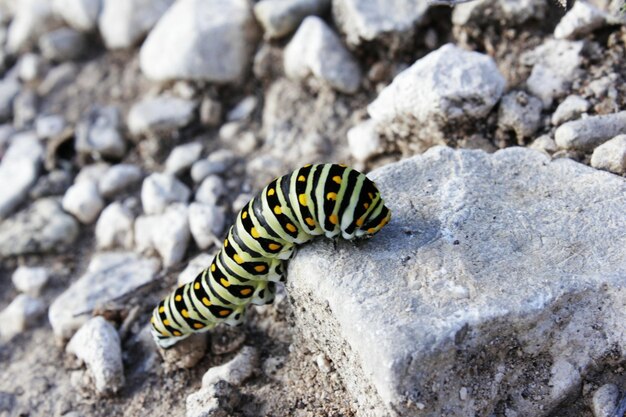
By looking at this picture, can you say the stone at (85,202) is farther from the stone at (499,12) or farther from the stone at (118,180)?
the stone at (499,12)

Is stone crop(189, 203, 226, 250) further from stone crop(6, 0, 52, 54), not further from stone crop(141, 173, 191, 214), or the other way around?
stone crop(6, 0, 52, 54)

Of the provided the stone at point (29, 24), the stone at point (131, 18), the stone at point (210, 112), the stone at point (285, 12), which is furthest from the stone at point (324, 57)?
the stone at point (29, 24)

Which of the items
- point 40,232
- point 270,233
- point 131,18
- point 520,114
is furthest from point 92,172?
point 520,114

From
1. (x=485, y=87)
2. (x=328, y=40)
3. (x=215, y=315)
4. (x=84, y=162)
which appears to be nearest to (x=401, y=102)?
(x=485, y=87)

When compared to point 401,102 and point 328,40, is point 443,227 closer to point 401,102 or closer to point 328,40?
point 401,102

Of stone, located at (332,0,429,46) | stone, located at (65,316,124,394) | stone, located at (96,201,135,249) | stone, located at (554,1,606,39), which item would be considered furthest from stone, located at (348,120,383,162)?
stone, located at (65,316,124,394)
